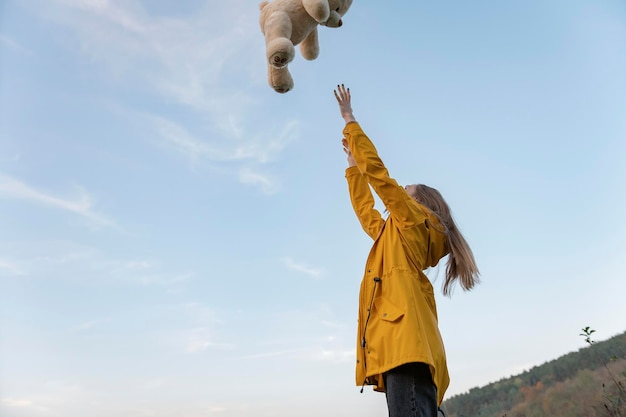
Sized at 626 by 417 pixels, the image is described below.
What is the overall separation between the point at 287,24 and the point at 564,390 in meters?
5.14

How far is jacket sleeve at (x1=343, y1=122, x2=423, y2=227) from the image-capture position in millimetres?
1947

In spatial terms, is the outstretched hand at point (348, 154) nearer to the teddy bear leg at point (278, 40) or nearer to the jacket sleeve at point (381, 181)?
the jacket sleeve at point (381, 181)

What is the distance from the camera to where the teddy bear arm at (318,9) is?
2.08 metres

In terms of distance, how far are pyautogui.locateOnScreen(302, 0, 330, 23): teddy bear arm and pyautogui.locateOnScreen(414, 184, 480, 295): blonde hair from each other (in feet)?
3.01

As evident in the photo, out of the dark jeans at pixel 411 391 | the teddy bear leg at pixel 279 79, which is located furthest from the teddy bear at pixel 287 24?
the dark jeans at pixel 411 391

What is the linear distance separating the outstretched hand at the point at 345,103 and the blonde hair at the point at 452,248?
0.49 meters

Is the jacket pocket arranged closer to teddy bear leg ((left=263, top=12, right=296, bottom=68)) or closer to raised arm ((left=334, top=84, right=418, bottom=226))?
raised arm ((left=334, top=84, right=418, bottom=226))

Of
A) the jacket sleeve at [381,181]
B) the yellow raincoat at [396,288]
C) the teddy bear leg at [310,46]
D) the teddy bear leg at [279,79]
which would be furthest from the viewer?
the teddy bear leg at [310,46]

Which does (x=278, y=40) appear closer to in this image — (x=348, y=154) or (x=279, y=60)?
(x=279, y=60)

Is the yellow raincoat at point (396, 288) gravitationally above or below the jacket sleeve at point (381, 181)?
below

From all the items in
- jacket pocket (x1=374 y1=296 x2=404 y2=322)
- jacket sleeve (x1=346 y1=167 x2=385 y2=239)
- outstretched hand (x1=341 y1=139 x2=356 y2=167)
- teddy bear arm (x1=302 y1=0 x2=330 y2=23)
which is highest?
teddy bear arm (x1=302 y1=0 x2=330 y2=23)

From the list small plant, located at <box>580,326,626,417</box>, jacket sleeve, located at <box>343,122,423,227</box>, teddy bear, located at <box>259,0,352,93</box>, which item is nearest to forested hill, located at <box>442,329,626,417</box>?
small plant, located at <box>580,326,626,417</box>

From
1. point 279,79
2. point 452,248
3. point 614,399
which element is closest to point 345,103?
point 279,79

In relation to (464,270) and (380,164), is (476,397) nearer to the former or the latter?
(464,270)
